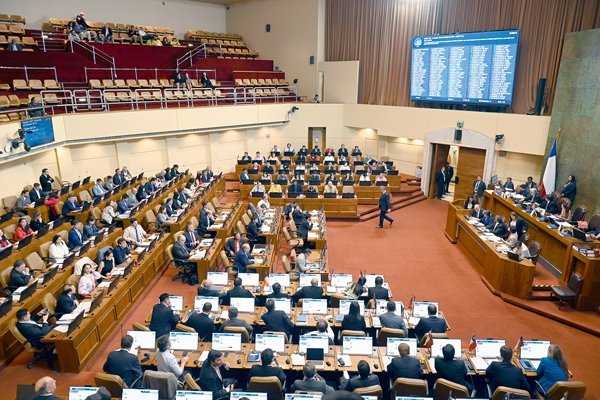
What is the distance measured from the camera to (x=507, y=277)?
9.95 m

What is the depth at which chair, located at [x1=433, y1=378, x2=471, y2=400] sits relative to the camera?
18.0 feet

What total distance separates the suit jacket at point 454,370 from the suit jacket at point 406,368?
309 millimetres

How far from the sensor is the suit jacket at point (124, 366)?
231 inches

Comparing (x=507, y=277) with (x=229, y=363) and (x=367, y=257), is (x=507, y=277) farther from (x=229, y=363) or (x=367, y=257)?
(x=229, y=363)

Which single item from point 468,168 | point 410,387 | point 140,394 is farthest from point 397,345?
point 468,168

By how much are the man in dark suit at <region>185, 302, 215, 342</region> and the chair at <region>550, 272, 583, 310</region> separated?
7.36 meters

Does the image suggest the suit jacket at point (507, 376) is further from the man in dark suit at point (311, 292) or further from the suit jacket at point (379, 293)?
the man in dark suit at point (311, 292)

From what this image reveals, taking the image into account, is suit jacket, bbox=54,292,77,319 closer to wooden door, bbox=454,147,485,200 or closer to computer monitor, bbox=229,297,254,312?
computer monitor, bbox=229,297,254,312

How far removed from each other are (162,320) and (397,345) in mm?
3805

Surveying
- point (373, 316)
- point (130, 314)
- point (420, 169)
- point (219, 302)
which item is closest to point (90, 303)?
point (130, 314)

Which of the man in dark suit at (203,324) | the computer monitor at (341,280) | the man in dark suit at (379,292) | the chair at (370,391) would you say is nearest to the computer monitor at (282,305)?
the man in dark suit at (203,324)

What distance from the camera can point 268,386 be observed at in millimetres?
5523

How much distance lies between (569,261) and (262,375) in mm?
7799

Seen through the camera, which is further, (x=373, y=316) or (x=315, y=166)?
(x=315, y=166)
